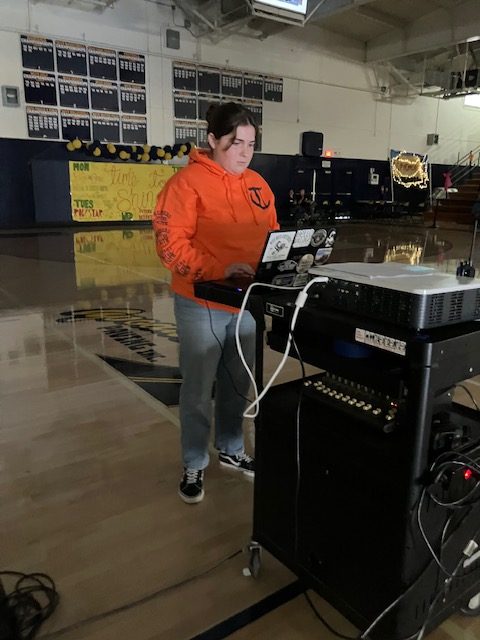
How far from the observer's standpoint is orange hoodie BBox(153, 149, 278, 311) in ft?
5.33

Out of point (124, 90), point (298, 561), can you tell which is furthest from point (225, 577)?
point (124, 90)

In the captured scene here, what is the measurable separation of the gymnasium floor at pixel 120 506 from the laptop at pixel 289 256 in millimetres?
837

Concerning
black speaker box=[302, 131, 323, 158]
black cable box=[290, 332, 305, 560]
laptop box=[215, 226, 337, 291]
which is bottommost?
black cable box=[290, 332, 305, 560]

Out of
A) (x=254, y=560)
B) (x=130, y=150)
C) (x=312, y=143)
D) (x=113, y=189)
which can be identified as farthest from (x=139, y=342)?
(x=312, y=143)

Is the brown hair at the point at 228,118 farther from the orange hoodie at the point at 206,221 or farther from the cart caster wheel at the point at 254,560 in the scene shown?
the cart caster wheel at the point at 254,560

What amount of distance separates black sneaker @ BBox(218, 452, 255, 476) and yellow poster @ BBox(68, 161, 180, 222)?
31.3ft

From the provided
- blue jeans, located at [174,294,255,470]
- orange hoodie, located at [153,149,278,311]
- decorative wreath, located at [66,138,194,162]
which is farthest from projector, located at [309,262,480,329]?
decorative wreath, located at [66,138,194,162]

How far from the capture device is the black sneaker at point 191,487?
1.84 meters

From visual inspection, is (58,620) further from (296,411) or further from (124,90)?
(124,90)

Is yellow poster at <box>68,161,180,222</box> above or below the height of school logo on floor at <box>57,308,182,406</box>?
above

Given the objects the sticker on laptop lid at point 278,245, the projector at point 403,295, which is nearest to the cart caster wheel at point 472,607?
the projector at point 403,295

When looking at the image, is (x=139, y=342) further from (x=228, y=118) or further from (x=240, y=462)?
(x=228, y=118)

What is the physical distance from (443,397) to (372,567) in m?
0.41

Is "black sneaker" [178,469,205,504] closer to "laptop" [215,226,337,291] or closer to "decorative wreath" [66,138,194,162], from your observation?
"laptop" [215,226,337,291]
